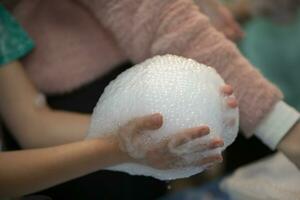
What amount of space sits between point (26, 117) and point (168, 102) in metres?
0.17

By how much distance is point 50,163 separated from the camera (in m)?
0.40

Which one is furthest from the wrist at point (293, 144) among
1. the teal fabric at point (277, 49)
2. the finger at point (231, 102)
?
the teal fabric at point (277, 49)

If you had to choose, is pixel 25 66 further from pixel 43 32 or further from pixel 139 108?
pixel 139 108

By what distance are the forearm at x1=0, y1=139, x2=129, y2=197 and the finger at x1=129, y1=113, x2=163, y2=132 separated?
0.12 ft

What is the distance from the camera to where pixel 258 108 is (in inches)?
19.8

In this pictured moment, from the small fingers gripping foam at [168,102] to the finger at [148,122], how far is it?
0.01 metres

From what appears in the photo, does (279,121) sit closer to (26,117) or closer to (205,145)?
(205,145)

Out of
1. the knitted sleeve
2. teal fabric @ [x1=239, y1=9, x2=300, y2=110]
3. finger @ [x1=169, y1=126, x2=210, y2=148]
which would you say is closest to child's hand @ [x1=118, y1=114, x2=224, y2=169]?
finger @ [x1=169, y1=126, x2=210, y2=148]

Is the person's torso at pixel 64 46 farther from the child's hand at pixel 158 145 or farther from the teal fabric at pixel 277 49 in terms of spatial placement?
the teal fabric at pixel 277 49

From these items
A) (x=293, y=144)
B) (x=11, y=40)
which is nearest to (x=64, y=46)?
(x=11, y=40)

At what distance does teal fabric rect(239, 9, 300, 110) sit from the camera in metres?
0.97

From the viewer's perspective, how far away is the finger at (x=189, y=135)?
1.25 ft

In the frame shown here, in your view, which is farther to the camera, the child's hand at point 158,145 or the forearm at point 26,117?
the forearm at point 26,117

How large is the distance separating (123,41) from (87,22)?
0.18 ft
